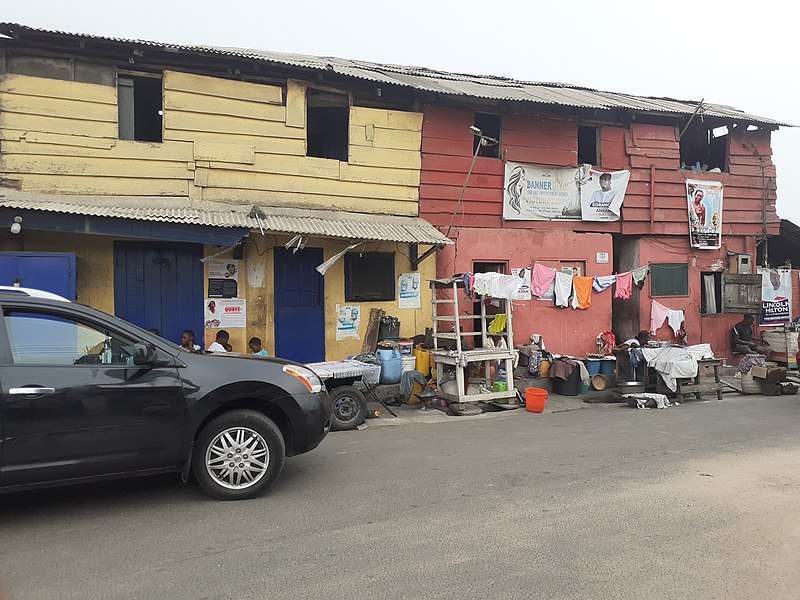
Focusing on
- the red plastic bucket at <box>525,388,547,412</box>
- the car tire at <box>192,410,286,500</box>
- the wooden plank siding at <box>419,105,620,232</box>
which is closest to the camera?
the car tire at <box>192,410,286,500</box>

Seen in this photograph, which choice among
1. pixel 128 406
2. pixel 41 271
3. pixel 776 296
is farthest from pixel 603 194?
pixel 128 406

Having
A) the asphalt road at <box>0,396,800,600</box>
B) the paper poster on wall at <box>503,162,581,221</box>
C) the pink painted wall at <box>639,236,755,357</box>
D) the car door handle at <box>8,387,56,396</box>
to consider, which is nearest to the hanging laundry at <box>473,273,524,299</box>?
the paper poster on wall at <box>503,162,581,221</box>

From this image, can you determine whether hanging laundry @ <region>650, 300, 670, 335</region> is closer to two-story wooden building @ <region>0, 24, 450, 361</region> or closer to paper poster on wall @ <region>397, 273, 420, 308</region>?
two-story wooden building @ <region>0, 24, 450, 361</region>

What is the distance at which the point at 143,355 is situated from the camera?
4.48 m

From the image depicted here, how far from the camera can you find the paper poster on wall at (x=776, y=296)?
14289 mm

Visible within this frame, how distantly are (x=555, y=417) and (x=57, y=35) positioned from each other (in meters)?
9.56

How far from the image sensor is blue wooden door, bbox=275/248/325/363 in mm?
10164

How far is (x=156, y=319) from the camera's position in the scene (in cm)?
941

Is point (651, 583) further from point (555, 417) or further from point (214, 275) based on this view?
point (214, 275)

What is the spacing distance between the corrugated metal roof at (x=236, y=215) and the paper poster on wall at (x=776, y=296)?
921cm

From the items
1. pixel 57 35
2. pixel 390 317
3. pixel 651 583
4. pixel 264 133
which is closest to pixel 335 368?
pixel 390 317

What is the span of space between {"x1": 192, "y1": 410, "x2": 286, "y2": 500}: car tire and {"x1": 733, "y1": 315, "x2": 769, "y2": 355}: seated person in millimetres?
12792

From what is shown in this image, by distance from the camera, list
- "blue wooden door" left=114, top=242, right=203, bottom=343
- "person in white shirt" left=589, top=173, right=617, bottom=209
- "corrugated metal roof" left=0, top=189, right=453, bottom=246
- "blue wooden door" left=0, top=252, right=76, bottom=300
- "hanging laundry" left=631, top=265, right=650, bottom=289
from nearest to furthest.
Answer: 1. "blue wooden door" left=0, top=252, right=76, bottom=300
2. "corrugated metal roof" left=0, top=189, right=453, bottom=246
3. "blue wooden door" left=114, top=242, right=203, bottom=343
4. "hanging laundry" left=631, top=265, right=650, bottom=289
5. "person in white shirt" left=589, top=173, right=617, bottom=209

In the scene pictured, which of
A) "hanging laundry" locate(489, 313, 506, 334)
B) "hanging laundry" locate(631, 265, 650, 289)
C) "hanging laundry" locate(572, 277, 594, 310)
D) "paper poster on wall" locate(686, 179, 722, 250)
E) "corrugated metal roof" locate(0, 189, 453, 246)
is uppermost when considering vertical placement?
"paper poster on wall" locate(686, 179, 722, 250)
